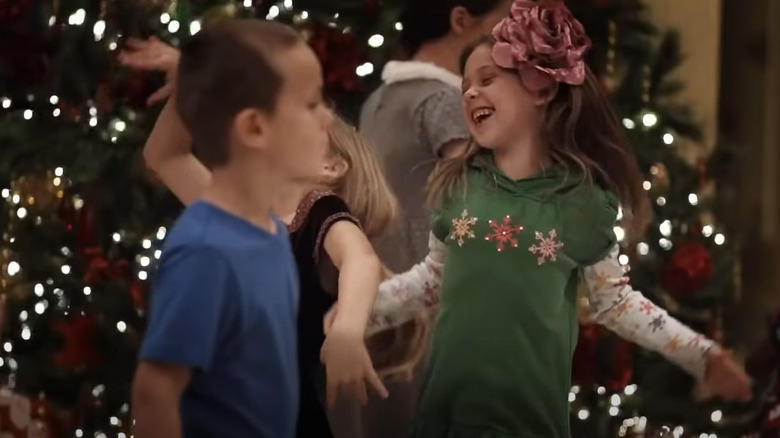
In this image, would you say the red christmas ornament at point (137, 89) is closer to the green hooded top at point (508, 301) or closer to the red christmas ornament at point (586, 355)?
the green hooded top at point (508, 301)

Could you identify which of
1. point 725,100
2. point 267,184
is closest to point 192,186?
point 267,184

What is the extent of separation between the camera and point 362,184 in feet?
4.12

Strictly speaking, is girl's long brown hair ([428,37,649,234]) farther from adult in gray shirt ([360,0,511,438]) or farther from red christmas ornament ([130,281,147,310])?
red christmas ornament ([130,281,147,310])

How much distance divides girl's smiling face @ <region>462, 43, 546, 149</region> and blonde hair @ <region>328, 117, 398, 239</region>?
0.38ft

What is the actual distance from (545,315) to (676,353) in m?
0.18

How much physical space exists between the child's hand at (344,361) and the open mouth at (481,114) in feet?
0.89

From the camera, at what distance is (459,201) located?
1.26m

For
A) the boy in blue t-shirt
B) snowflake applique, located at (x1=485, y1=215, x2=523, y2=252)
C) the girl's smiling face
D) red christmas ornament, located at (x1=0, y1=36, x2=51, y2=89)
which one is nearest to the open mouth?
the girl's smiling face

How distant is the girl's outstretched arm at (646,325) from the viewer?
1278 mm

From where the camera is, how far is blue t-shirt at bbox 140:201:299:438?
0.93m

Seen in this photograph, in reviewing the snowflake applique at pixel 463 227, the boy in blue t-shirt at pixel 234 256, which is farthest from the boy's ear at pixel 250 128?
the snowflake applique at pixel 463 227

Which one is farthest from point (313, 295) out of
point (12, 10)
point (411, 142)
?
point (12, 10)

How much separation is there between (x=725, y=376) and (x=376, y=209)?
45 cm

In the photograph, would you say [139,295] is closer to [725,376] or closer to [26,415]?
[26,415]
